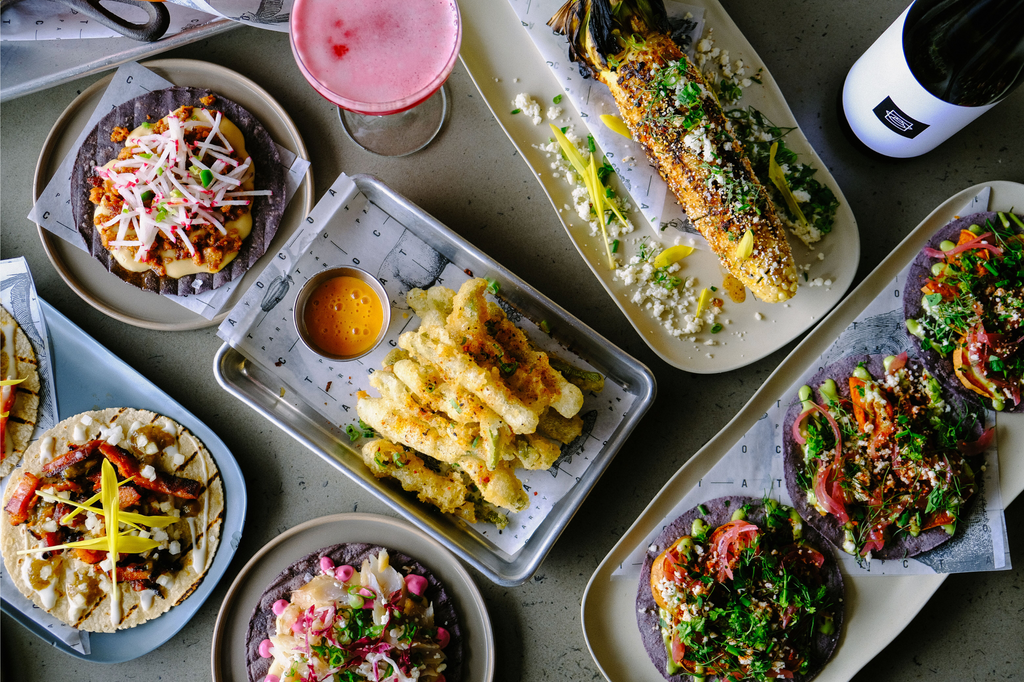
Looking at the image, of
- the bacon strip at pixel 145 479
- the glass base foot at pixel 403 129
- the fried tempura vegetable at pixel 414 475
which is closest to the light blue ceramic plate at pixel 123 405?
the bacon strip at pixel 145 479

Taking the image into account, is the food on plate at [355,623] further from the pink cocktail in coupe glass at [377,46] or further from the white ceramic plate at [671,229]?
the pink cocktail in coupe glass at [377,46]

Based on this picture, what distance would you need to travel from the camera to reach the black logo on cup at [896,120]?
2.40 meters

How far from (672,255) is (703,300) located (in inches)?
9.3

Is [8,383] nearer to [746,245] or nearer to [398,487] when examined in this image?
[398,487]

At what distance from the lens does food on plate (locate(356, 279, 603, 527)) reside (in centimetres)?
243

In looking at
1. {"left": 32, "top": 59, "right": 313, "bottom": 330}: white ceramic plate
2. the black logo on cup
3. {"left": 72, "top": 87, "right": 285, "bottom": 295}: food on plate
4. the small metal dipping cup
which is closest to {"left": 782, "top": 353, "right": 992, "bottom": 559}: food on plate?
the black logo on cup

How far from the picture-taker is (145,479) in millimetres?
2812

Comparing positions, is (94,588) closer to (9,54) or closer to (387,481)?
(387,481)

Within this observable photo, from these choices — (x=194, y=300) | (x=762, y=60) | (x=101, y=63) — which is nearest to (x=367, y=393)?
(x=194, y=300)

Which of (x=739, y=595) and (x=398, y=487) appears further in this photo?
(x=398, y=487)

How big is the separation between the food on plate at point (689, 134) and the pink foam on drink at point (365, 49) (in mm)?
653

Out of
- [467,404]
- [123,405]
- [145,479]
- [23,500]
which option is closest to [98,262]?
[123,405]

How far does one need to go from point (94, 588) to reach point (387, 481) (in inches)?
57.4

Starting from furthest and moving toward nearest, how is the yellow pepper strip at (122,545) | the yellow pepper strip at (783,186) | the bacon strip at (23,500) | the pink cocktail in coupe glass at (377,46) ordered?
the bacon strip at (23,500), the yellow pepper strip at (122,545), the yellow pepper strip at (783,186), the pink cocktail in coupe glass at (377,46)
